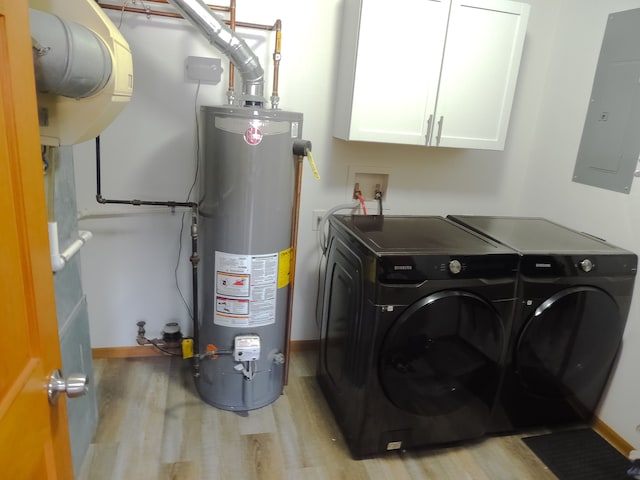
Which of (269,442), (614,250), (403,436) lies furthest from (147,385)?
(614,250)

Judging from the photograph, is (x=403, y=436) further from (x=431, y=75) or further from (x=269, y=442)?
(x=431, y=75)

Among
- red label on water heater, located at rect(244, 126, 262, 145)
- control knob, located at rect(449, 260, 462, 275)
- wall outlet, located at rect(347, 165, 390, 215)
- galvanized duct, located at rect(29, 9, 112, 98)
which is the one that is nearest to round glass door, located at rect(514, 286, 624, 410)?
control knob, located at rect(449, 260, 462, 275)

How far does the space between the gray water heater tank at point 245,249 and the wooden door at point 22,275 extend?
105 cm

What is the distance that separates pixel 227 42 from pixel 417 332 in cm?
128

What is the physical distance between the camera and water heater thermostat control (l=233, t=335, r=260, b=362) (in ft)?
6.20

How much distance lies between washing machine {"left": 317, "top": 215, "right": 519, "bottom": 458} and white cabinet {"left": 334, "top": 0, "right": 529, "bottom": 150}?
0.48 meters

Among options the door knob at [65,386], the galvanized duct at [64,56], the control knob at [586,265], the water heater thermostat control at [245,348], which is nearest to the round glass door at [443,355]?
the control knob at [586,265]

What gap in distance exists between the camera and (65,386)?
76 cm

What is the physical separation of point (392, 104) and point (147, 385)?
68.6 inches

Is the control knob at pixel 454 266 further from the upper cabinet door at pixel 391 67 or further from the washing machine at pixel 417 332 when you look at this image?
the upper cabinet door at pixel 391 67

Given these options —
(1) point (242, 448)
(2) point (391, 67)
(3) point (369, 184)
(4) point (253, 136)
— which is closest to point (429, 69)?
(2) point (391, 67)

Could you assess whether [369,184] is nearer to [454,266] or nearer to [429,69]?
[429,69]

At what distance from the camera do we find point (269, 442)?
1835mm

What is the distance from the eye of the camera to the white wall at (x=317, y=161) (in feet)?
6.49
